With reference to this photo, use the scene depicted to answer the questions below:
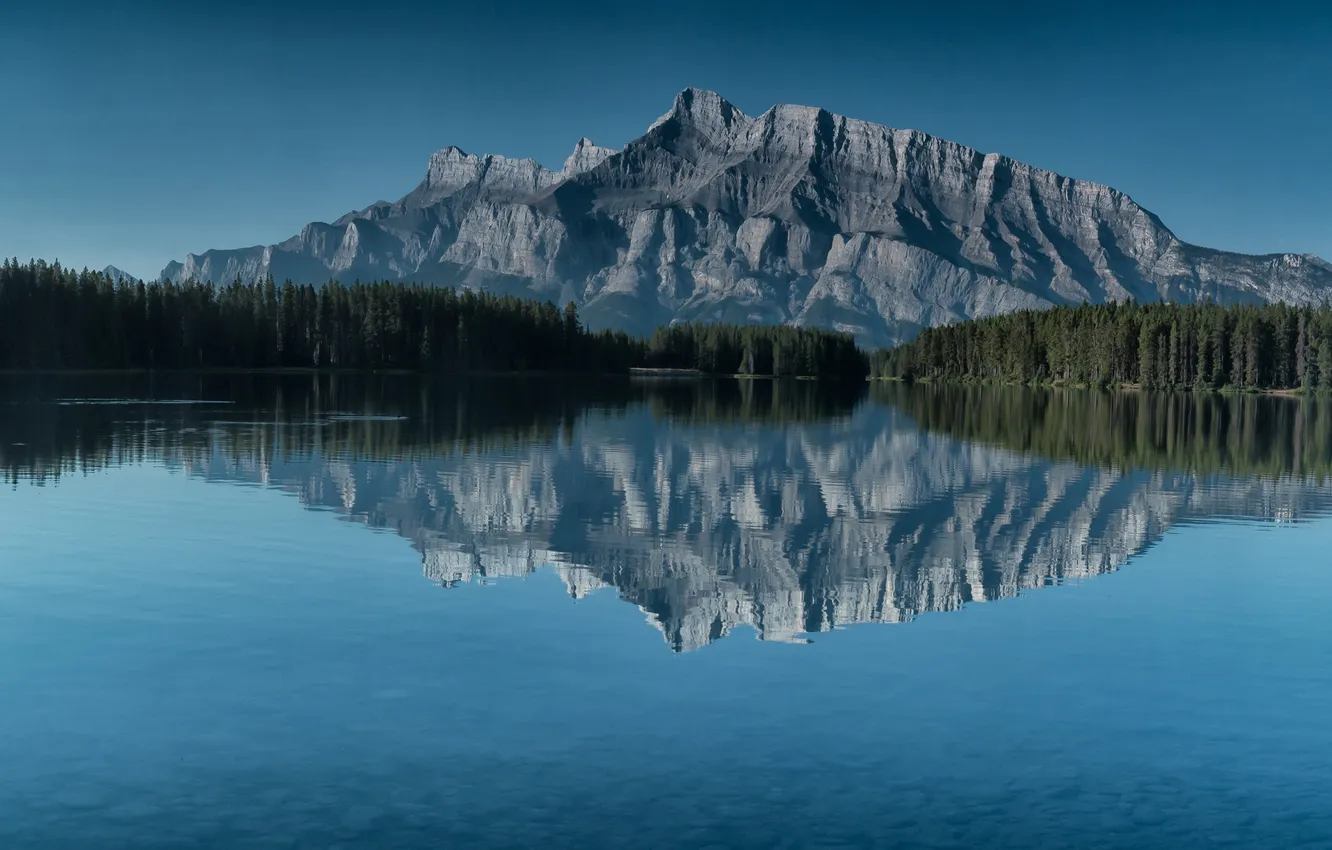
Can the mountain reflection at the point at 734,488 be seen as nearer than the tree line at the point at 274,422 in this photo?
Yes

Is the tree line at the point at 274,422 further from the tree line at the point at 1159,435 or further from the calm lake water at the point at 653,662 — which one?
the tree line at the point at 1159,435

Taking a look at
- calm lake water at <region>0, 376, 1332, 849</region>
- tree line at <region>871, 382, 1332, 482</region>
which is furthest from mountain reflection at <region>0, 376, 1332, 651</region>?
tree line at <region>871, 382, 1332, 482</region>

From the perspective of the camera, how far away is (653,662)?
65.1 feet

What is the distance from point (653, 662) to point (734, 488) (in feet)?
81.6

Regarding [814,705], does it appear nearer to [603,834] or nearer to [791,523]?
[603,834]

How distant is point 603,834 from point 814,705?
5526 millimetres

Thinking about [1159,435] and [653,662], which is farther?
[1159,435]

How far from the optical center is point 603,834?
12.9 m

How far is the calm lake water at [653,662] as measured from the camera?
13.6m

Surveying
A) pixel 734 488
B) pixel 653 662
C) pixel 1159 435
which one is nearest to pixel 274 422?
pixel 734 488

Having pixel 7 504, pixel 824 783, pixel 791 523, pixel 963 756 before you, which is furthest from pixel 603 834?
pixel 7 504

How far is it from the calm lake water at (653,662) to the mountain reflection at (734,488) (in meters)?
0.27

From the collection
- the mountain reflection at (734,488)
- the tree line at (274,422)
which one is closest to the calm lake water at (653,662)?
the mountain reflection at (734,488)

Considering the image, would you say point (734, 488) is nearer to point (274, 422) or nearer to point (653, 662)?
point (653, 662)
